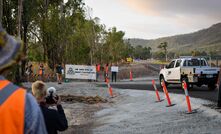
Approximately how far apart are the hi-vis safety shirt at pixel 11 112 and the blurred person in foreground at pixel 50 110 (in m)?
2.88

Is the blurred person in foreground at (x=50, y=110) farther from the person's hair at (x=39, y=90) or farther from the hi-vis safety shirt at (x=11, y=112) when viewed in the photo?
the hi-vis safety shirt at (x=11, y=112)

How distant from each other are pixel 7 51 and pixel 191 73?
23.8m

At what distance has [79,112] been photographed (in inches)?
779

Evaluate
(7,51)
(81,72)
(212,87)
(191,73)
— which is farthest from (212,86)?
(7,51)

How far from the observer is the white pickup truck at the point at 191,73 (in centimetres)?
2527

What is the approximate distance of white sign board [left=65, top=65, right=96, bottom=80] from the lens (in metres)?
37.5

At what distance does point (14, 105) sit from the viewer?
2.11 meters

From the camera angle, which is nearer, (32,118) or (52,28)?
(32,118)

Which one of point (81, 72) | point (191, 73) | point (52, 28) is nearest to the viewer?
point (191, 73)

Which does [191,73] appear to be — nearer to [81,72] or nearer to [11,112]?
[81,72]

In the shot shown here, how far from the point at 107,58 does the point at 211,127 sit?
77069 millimetres

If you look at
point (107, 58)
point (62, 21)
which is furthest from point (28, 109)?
point (107, 58)

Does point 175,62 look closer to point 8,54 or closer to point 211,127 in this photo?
point 211,127

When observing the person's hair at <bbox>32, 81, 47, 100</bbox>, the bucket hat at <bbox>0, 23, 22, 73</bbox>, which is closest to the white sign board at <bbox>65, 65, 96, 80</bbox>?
the person's hair at <bbox>32, 81, 47, 100</bbox>
